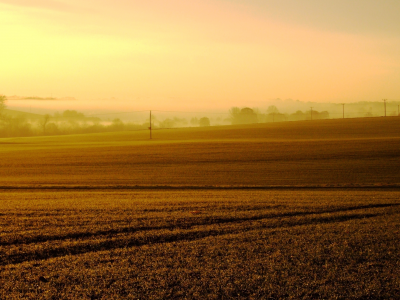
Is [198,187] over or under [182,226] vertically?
under

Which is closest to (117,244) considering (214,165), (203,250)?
(203,250)

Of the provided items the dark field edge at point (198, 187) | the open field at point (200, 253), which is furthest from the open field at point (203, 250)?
the dark field edge at point (198, 187)

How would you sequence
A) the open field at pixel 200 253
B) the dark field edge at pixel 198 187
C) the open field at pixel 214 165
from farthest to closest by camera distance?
the open field at pixel 214 165, the dark field edge at pixel 198 187, the open field at pixel 200 253

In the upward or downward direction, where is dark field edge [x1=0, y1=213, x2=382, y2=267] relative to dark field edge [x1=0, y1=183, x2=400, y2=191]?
upward

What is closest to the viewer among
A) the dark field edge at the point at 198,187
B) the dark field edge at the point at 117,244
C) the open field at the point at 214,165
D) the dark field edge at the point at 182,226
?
the dark field edge at the point at 117,244

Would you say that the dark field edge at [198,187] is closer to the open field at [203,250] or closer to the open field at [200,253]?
the open field at [203,250]

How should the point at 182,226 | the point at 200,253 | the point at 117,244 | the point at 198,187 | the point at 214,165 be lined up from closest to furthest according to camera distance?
the point at 200,253 < the point at 117,244 < the point at 182,226 < the point at 198,187 < the point at 214,165

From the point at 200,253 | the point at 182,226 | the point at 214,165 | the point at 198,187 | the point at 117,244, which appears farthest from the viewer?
the point at 214,165

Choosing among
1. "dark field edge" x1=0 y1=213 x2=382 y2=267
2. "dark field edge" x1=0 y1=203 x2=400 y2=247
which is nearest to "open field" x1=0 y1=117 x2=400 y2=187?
"dark field edge" x1=0 y1=203 x2=400 y2=247

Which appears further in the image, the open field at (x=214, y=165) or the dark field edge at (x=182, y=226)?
the open field at (x=214, y=165)

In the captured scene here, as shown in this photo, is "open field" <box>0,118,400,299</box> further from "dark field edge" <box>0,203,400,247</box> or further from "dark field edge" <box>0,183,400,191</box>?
"dark field edge" <box>0,183,400,191</box>

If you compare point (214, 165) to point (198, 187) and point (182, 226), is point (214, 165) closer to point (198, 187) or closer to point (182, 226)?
point (198, 187)

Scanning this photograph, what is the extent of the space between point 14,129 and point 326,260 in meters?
119

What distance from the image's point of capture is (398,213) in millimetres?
11891
